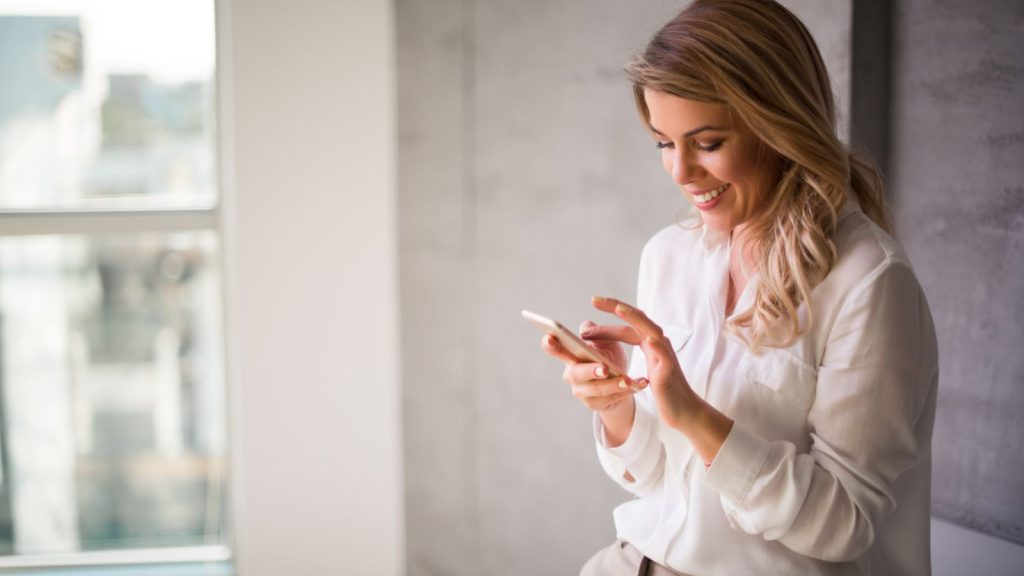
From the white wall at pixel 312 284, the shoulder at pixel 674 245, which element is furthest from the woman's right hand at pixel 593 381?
the white wall at pixel 312 284

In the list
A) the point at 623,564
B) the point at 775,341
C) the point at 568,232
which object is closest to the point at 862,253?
the point at 775,341

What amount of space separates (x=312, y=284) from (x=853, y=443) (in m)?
2.12

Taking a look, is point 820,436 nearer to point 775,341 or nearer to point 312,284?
point 775,341

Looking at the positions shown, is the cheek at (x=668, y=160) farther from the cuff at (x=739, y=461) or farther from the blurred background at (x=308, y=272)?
the blurred background at (x=308, y=272)

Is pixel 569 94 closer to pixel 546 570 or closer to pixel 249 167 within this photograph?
pixel 249 167

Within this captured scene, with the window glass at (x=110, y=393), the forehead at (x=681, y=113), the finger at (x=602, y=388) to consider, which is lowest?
the window glass at (x=110, y=393)

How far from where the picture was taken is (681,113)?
4.83 ft

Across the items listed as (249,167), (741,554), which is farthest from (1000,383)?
(249,167)

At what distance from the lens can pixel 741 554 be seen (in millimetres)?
1453

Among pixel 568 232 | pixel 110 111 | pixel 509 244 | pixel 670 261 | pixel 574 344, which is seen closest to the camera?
pixel 574 344

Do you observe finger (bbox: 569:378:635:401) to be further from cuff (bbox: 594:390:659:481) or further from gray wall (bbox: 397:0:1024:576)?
gray wall (bbox: 397:0:1024:576)

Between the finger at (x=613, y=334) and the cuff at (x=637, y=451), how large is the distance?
0.16m

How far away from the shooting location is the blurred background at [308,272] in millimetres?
A: 2635

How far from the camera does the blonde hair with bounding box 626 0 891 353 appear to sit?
1.39 metres
